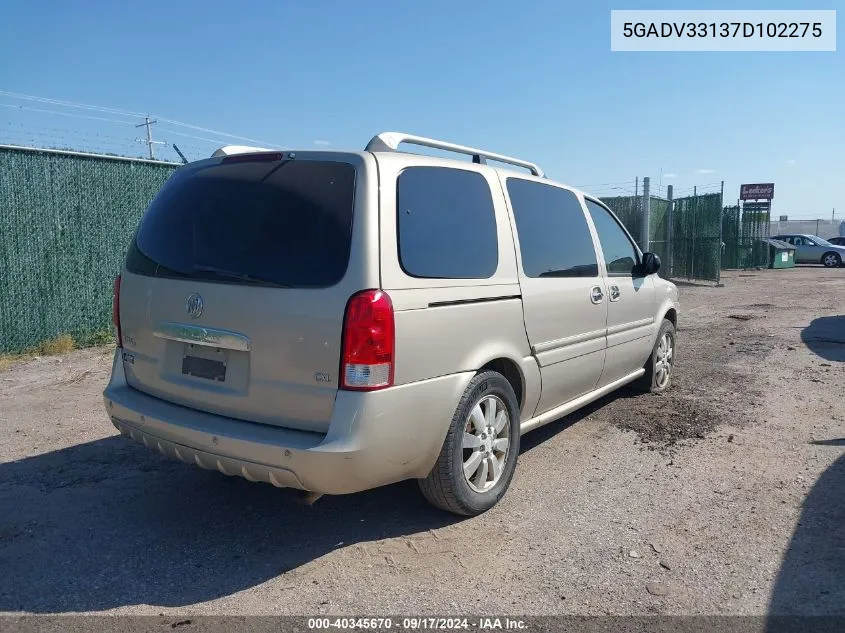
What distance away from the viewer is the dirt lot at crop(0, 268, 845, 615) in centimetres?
302

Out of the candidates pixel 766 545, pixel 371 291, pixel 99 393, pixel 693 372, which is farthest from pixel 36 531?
pixel 693 372

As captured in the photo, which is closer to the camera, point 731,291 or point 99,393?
point 99,393

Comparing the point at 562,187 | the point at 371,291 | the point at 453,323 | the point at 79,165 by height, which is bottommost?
the point at 453,323

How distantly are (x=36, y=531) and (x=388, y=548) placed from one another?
1.89 metres

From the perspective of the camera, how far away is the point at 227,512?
3.87m

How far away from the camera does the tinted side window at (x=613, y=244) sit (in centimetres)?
533

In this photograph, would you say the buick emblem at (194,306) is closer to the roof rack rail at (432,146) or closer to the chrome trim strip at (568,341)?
the roof rack rail at (432,146)

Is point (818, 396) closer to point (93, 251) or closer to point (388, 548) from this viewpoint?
point (388, 548)

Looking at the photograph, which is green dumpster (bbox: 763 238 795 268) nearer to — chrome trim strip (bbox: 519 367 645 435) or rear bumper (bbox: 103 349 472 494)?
chrome trim strip (bbox: 519 367 645 435)

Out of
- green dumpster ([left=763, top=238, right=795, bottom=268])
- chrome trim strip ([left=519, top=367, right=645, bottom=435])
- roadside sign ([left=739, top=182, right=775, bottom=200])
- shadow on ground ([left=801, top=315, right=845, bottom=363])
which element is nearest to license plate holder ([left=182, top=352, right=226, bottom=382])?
chrome trim strip ([left=519, top=367, right=645, bottom=435])

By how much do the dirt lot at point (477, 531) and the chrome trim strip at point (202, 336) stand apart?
1045mm

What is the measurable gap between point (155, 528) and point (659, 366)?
4.68 metres

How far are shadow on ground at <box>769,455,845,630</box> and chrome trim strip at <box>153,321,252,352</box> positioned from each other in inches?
103

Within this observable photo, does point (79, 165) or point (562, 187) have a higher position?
point (79, 165)
